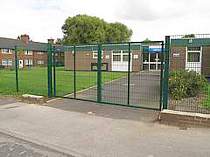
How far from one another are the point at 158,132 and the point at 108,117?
1841 millimetres

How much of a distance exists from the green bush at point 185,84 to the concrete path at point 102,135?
3396 millimetres

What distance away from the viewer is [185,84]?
993 centimetres

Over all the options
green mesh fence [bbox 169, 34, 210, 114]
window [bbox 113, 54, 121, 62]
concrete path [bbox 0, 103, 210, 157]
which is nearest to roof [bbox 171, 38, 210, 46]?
green mesh fence [bbox 169, 34, 210, 114]

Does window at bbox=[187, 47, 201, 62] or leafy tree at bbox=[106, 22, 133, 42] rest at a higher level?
leafy tree at bbox=[106, 22, 133, 42]

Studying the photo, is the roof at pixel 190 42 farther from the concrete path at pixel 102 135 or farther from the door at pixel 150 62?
the concrete path at pixel 102 135

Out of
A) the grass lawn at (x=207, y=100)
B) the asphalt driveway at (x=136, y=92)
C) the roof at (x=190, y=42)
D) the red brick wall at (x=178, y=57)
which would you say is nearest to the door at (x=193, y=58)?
the red brick wall at (x=178, y=57)

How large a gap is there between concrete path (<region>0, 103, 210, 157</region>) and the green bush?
3396 millimetres

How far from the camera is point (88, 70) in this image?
10844mm

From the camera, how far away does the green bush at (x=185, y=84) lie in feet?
31.9

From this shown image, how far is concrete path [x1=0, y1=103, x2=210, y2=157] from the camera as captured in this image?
16.3 feet

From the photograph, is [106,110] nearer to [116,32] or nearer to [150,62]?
[150,62]

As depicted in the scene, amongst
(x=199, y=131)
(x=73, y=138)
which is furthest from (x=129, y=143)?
(x=199, y=131)

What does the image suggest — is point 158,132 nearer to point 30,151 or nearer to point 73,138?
point 73,138

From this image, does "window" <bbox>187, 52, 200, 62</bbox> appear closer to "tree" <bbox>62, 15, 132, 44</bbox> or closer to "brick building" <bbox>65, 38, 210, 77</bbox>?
"brick building" <bbox>65, 38, 210, 77</bbox>
